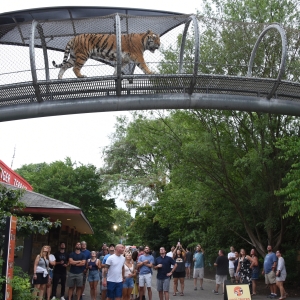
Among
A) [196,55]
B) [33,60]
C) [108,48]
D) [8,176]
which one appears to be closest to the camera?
[33,60]

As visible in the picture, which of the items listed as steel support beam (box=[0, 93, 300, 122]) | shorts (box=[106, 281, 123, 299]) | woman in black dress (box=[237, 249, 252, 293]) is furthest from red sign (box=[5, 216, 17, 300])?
woman in black dress (box=[237, 249, 252, 293])

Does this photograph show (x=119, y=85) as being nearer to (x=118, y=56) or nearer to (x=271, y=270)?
(x=118, y=56)

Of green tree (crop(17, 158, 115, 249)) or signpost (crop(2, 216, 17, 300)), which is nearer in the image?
signpost (crop(2, 216, 17, 300))

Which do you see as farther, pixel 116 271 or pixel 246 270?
pixel 246 270

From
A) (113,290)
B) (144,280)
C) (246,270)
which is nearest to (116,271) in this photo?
(113,290)

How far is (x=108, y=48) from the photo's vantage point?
10.6 meters

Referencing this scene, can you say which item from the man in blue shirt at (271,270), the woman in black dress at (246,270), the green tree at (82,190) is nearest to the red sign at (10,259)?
the woman in black dress at (246,270)

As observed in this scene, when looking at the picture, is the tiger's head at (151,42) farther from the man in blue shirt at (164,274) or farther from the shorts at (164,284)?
the shorts at (164,284)

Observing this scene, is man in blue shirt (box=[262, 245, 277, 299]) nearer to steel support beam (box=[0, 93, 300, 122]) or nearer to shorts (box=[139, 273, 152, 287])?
shorts (box=[139, 273, 152, 287])

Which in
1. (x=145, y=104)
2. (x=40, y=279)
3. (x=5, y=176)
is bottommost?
(x=40, y=279)

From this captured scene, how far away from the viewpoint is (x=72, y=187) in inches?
1609

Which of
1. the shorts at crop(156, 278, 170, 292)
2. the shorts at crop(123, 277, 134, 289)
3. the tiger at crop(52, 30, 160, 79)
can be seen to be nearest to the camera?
the tiger at crop(52, 30, 160, 79)

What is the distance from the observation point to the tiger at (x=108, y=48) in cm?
1062

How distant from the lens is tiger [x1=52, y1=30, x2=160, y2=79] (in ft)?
34.8
